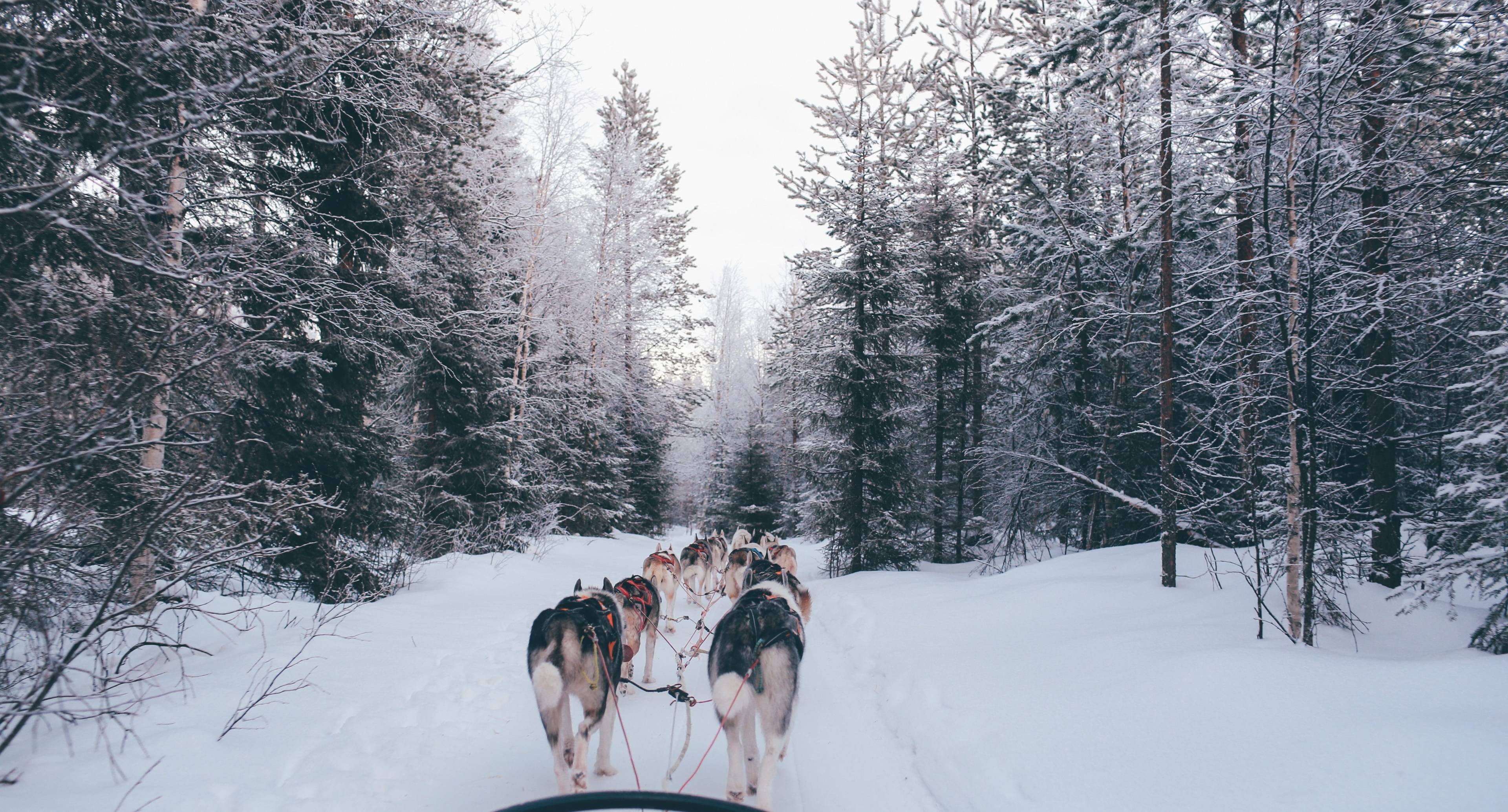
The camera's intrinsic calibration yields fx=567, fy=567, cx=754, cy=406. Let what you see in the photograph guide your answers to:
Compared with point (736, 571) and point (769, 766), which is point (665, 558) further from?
point (769, 766)

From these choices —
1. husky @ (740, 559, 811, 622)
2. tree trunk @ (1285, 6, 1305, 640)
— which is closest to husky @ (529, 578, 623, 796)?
husky @ (740, 559, 811, 622)

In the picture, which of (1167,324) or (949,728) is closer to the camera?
(949,728)

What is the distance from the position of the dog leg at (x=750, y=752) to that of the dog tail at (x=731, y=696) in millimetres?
112

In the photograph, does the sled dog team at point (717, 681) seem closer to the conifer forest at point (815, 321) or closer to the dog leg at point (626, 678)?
the conifer forest at point (815, 321)

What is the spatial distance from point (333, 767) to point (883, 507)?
1293cm

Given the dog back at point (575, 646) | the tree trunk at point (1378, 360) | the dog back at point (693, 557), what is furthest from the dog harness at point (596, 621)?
the tree trunk at point (1378, 360)

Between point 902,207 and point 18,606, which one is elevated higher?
point 902,207

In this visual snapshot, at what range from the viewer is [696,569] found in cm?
1062

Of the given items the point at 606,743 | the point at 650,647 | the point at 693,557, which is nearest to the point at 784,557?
the point at 693,557

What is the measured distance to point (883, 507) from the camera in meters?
15.0

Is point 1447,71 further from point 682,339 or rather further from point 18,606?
point 682,339

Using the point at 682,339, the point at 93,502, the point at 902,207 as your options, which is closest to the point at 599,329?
the point at 682,339

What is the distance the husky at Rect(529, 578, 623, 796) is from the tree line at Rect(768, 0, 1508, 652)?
5628 mm

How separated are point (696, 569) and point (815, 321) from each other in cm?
803
